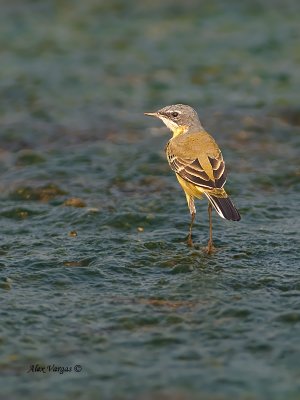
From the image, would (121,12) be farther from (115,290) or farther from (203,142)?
(115,290)

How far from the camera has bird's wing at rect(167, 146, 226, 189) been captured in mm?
10312

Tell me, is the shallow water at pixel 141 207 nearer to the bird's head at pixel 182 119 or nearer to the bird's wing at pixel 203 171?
the bird's wing at pixel 203 171

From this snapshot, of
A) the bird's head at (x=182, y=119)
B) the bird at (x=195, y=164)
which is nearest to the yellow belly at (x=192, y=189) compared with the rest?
the bird at (x=195, y=164)

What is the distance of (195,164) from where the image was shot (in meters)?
10.7

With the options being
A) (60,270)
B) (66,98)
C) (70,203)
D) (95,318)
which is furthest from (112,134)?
(95,318)

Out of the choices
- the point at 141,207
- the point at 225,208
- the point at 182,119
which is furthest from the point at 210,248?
the point at 182,119

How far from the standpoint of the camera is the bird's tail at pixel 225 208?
9734mm

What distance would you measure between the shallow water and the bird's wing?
0.79 metres

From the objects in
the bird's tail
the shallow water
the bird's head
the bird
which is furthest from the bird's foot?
the bird's head

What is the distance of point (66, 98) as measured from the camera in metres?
16.4

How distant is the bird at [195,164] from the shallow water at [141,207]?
554mm

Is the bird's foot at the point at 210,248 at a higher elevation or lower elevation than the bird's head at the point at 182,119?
lower

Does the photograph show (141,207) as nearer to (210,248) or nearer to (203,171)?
(203,171)

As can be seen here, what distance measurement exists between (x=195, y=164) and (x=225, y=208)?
1.02 meters
